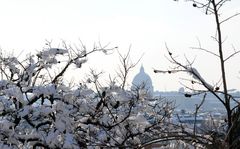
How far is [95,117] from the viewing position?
12570mm

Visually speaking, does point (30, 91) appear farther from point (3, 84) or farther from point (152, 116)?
point (152, 116)

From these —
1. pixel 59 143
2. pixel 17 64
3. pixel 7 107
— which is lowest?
pixel 59 143

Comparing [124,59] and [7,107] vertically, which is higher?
[124,59]

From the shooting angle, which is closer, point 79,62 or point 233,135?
point 233,135

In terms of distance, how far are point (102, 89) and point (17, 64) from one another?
2759 millimetres

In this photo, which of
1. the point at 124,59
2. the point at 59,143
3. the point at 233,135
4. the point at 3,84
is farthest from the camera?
the point at 124,59

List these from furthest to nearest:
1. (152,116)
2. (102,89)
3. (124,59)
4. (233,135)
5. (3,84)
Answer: (124,59)
(152,116)
(102,89)
(3,84)
(233,135)

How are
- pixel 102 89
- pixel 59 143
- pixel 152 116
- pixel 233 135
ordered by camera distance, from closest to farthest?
pixel 233 135
pixel 59 143
pixel 102 89
pixel 152 116

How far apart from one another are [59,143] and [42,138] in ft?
1.68

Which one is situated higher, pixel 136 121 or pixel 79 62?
pixel 79 62

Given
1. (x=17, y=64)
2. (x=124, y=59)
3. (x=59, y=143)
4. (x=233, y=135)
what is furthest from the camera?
(x=124, y=59)

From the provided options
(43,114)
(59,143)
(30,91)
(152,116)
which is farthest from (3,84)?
(152,116)

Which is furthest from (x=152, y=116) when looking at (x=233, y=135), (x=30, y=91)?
(x=233, y=135)

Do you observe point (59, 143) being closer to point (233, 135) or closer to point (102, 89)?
point (102, 89)
